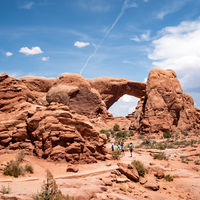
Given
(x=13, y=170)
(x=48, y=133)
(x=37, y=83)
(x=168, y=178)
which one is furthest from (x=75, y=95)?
(x=13, y=170)

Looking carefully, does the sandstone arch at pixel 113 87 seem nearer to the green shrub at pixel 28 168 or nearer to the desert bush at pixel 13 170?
the green shrub at pixel 28 168

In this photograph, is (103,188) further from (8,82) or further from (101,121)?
(101,121)

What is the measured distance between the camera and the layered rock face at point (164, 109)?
25.1 m

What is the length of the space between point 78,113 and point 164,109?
11.7 metres

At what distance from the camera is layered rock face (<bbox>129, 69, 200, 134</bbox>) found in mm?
25078

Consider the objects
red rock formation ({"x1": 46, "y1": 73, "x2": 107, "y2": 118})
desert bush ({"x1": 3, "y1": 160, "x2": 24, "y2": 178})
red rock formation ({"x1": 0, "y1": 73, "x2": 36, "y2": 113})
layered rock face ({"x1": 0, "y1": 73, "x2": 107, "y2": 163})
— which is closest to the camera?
desert bush ({"x1": 3, "y1": 160, "x2": 24, "y2": 178})

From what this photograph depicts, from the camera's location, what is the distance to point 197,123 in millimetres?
29422

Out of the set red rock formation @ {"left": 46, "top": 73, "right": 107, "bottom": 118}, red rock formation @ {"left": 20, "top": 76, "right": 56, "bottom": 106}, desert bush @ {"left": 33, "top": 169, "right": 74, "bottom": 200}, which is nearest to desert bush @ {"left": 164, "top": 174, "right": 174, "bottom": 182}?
desert bush @ {"left": 33, "top": 169, "right": 74, "bottom": 200}

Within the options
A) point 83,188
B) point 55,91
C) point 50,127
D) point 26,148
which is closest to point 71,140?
point 50,127

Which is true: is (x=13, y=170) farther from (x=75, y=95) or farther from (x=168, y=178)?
(x=75, y=95)

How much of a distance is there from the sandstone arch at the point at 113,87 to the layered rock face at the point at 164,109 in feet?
42.6

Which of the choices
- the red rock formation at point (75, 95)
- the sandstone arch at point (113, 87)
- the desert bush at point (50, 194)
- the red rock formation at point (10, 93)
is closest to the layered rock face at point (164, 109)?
the red rock formation at point (75, 95)

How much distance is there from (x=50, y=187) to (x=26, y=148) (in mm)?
5839

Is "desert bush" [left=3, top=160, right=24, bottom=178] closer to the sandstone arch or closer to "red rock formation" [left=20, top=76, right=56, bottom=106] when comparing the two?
the sandstone arch
